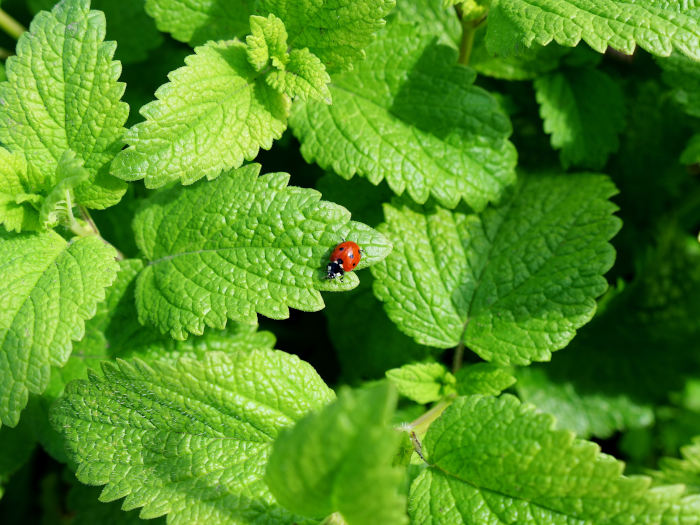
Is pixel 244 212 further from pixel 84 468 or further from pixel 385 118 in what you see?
pixel 84 468

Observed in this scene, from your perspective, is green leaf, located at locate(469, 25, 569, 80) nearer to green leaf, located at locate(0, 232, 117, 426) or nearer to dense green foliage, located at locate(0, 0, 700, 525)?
dense green foliage, located at locate(0, 0, 700, 525)

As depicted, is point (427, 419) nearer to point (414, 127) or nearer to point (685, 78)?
point (414, 127)

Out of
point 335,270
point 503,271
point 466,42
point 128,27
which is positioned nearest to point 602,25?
point 466,42

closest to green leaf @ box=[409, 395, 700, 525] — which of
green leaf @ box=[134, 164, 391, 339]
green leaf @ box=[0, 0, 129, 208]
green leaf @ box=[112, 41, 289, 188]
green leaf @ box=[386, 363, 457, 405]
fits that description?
green leaf @ box=[386, 363, 457, 405]

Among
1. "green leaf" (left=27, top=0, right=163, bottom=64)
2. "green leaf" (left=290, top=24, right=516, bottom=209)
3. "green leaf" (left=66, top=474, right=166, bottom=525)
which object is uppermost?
"green leaf" (left=290, top=24, right=516, bottom=209)

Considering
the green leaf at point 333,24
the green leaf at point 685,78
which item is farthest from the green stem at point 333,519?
the green leaf at point 685,78

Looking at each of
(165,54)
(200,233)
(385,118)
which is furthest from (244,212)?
(165,54)
